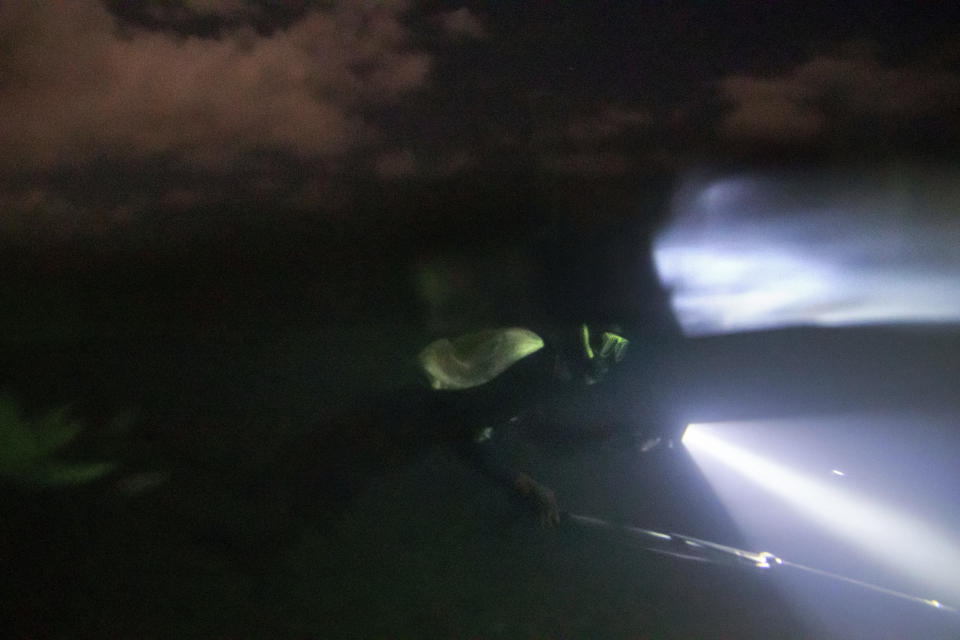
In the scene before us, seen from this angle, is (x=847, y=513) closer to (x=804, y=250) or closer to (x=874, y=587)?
(x=874, y=587)

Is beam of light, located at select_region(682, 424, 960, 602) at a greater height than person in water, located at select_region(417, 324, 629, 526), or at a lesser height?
lesser

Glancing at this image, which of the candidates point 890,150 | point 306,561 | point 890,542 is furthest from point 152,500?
point 890,150

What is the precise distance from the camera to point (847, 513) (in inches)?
127

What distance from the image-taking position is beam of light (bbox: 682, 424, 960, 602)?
2873 mm

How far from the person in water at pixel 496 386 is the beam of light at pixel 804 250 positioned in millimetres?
745

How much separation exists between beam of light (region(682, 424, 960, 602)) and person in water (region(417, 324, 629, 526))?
32.3 inches

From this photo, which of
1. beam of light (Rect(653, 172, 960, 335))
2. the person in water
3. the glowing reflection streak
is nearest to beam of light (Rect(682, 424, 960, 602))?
the glowing reflection streak

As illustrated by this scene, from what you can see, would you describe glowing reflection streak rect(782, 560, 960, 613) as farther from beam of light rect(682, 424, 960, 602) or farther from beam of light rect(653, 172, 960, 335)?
beam of light rect(653, 172, 960, 335)

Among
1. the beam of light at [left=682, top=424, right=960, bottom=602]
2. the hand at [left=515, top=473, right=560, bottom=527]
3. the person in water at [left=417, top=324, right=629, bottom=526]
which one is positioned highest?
the person in water at [left=417, top=324, right=629, bottom=526]

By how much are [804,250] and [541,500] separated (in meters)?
1.56

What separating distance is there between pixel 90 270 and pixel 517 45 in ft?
5.34

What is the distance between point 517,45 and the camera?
8.75 feet

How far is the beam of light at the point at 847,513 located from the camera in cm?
287

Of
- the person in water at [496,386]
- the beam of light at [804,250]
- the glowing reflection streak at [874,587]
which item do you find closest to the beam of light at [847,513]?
the glowing reflection streak at [874,587]
